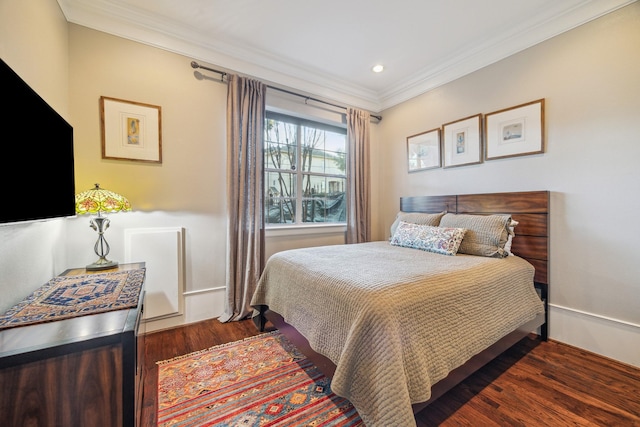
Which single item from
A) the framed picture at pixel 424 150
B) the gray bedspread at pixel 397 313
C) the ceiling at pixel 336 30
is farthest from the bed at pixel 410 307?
the ceiling at pixel 336 30

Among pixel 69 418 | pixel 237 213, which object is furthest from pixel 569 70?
pixel 69 418

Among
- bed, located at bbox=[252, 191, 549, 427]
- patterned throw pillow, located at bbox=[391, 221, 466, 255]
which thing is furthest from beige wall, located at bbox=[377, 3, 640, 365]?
patterned throw pillow, located at bbox=[391, 221, 466, 255]

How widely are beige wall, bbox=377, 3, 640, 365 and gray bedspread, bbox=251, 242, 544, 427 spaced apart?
391 millimetres

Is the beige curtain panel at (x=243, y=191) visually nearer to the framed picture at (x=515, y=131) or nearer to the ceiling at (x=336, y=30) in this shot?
the ceiling at (x=336, y=30)

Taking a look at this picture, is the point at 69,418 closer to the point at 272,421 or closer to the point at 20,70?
the point at 272,421

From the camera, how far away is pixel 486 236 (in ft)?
7.15

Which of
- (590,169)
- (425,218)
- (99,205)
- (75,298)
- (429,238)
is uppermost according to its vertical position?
(590,169)

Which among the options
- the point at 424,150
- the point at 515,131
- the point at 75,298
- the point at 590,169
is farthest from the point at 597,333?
the point at 75,298

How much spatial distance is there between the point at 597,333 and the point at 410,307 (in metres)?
1.91

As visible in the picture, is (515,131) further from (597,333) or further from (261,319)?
(261,319)

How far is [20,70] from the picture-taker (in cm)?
131

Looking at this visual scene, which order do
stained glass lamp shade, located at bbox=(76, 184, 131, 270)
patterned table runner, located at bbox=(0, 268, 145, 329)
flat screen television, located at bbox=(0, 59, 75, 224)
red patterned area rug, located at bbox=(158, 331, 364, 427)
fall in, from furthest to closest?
1. stained glass lamp shade, located at bbox=(76, 184, 131, 270)
2. red patterned area rug, located at bbox=(158, 331, 364, 427)
3. patterned table runner, located at bbox=(0, 268, 145, 329)
4. flat screen television, located at bbox=(0, 59, 75, 224)

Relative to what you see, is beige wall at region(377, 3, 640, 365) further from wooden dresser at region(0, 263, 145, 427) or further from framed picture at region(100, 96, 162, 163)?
framed picture at region(100, 96, 162, 163)

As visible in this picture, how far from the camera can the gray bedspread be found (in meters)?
1.11
